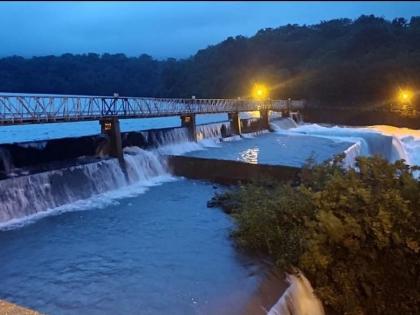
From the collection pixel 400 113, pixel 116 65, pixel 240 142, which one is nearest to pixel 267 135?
pixel 240 142

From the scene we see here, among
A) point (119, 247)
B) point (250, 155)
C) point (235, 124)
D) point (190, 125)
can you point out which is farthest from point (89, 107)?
point (235, 124)

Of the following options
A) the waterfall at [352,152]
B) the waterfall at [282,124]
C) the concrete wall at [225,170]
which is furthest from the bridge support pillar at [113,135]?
the waterfall at [282,124]

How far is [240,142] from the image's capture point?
29125 millimetres

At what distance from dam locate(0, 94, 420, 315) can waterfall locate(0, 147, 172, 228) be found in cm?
4

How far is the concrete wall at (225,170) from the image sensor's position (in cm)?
1758

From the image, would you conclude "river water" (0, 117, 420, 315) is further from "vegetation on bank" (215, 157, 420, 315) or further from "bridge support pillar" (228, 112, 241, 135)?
"bridge support pillar" (228, 112, 241, 135)

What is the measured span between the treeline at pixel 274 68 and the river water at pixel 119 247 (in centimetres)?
1564

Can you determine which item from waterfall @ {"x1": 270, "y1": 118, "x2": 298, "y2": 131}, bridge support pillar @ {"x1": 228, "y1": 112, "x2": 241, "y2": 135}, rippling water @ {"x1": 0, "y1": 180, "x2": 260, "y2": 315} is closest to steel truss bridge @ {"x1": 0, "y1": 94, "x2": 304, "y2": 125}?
bridge support pillar @ {"x1": 228, "y1": 112, "x2": 241, "y2": 135}

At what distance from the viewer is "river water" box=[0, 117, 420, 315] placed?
7.91 meters

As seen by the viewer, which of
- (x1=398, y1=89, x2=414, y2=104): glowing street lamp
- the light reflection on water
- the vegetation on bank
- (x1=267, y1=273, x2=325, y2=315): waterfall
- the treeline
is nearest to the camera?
(x1=267, y1=273, x2=325, y2=315): waterfall

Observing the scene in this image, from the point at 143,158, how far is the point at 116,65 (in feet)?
201

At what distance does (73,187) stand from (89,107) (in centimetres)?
480

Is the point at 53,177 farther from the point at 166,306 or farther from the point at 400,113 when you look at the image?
the point at 400,113

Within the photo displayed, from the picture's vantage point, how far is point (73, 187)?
1513 cm
